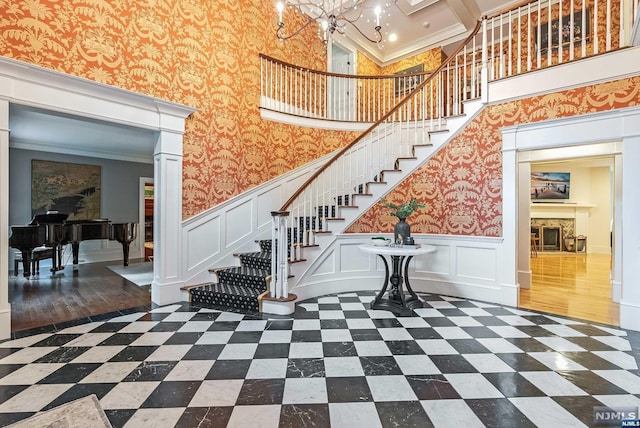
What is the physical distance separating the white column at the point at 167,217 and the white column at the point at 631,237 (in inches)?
197

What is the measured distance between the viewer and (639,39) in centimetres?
288

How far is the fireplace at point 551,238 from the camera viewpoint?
30.8 feet

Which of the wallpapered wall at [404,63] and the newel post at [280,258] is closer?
the newel post at [280,258]

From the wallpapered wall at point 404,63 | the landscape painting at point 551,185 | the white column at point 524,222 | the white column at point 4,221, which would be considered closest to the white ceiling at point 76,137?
the white column at point 4,221

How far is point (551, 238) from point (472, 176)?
24.8ft

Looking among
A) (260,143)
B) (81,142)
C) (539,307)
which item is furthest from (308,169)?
(81,142)

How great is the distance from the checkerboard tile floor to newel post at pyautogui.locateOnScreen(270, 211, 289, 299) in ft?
1.08

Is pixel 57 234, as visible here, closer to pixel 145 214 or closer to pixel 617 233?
pixel 145 214

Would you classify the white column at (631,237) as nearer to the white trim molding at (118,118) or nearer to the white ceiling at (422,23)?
the white ceiling at (422,23)

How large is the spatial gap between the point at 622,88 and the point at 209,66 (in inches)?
188

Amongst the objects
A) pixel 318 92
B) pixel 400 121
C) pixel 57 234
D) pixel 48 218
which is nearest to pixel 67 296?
pixel 57 234

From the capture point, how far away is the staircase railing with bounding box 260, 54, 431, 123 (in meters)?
5.02

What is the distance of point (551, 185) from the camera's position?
9602 millimetres

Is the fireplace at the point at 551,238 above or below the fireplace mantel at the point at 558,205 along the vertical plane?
below
